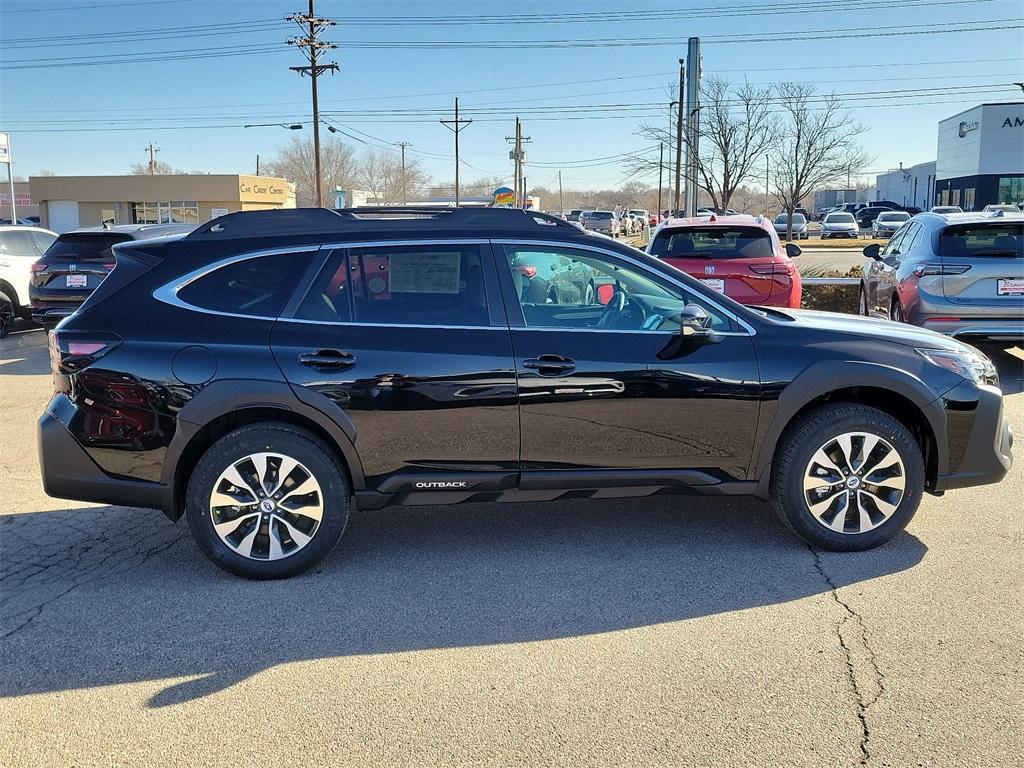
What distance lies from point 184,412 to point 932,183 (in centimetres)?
9162

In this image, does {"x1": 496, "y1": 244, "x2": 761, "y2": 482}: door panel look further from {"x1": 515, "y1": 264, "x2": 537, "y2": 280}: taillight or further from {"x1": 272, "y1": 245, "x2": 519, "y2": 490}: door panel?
{"x1": 272, "y1": 245, "x2": 519, "y2": 490}: door panel

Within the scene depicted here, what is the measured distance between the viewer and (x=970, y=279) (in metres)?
9.29

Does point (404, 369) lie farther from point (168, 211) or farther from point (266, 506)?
point (168, 211)

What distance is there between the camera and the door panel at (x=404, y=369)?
4418mm

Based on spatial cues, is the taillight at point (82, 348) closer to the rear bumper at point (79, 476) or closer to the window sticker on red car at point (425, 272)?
the rear bumper at point (79, 476)

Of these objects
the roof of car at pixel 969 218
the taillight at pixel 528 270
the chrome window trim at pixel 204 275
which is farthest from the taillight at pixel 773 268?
the chrome window trim at pixel 204 275

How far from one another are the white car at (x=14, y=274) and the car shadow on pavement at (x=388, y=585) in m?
9.80

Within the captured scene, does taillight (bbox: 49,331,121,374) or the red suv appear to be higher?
the red suv

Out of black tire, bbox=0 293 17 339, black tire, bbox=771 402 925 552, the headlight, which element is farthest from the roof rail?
black tire, bbox=0 293 17 339

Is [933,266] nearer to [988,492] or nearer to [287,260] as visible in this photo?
[988,492]

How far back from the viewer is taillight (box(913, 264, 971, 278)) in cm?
931

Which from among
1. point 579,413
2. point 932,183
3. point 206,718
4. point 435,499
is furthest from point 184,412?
point 932,183

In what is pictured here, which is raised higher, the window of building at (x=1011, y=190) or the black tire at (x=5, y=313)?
the window of building at (x=1011, y=190)

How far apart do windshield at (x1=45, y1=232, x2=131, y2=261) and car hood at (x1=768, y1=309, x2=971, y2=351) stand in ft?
33.0
